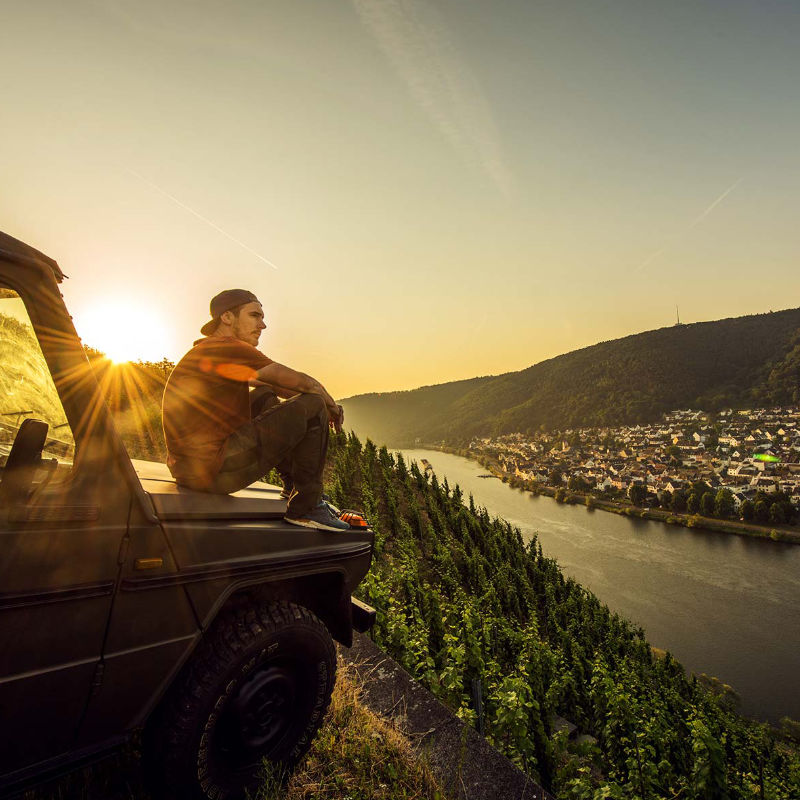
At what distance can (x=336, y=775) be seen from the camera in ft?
8.87

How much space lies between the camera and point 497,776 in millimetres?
2875

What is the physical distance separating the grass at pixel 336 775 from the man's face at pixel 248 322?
8.04 feet

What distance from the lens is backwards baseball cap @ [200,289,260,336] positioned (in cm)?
309

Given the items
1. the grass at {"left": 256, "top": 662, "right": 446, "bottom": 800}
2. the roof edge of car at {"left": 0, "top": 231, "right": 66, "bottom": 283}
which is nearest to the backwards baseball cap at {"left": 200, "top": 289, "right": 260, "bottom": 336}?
the roof edge of car at {"left": 0, "top": 231, "right": 66, "bottom": 283}

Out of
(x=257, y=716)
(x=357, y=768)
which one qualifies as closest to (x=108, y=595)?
(x=257, y=716)

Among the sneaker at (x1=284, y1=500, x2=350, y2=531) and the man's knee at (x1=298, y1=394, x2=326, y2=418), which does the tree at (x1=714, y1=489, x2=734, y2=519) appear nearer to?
the sneaker at (x1=284, y1=500, x2=350, y2=531)

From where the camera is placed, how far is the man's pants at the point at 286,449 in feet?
8.91

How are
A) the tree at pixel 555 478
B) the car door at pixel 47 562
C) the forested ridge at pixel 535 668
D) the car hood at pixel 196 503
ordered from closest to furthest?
the car door at pixel 47 562
the car hood at pixel 196 503
the forested ridge at pixel 535 668
the tree at pixel 555 478

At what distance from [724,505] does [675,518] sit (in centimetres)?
860

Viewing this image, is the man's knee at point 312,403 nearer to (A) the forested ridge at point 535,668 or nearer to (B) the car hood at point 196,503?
(B) the car hood at point 196,503

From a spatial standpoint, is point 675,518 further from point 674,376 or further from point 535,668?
point 674,376

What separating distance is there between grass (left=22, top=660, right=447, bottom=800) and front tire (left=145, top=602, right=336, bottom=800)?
0.50ft

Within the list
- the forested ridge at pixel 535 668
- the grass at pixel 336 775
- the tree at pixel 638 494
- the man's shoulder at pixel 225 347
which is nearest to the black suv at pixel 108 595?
the grass at pixel 336 775

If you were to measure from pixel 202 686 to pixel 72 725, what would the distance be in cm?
51
